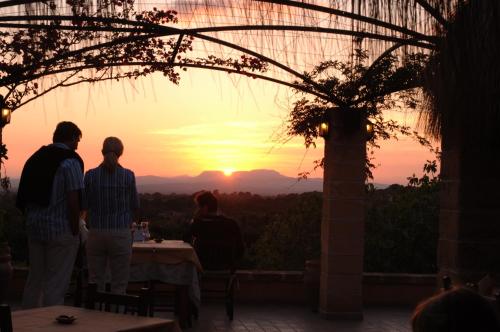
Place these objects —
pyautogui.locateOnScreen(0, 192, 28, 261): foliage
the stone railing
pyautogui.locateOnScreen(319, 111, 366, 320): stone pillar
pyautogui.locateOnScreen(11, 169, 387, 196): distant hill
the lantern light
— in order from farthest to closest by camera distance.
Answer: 1. pyautogui.locateOnScreen(0, 192, 28, 261): foliage
2. pyautogui.locateOnScreen(11, 169, 387, 196): distant hill
3. the stone railing
4. pyautogui.locateOnScreen(319, 111, 366, 320): stone pillar
5. the lantern light

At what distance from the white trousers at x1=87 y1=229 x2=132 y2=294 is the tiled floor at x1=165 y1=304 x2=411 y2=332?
147 centimetres

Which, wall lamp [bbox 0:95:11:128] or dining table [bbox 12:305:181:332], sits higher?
wall lamp [bbox 0:95:11:128]

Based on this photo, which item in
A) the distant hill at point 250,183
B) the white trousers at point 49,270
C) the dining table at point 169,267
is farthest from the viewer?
the distant hill at point 250,183

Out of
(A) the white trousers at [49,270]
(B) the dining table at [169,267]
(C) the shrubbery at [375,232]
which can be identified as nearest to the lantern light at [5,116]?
(B) the dining table at [169,267]

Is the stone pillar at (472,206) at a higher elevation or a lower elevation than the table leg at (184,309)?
higher

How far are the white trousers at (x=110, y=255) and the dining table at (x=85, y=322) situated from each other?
312 centimetres

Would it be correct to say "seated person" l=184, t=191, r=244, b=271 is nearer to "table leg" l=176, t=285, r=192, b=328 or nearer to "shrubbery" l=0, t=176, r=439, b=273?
"table leg" l=176, t=285, r=192, b=328

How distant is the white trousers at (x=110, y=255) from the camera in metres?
7.58

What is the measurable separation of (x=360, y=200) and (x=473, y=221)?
4.66 metres

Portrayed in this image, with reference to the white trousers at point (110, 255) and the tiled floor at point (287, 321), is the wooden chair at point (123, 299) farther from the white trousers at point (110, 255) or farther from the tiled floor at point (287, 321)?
the tiled floor at point (287, 321)

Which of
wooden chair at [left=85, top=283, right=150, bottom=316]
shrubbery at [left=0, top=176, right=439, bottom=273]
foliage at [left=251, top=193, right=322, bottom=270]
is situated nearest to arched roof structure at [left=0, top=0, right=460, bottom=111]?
wooden chair at [left=85, top=283, right=150, bottom=316]

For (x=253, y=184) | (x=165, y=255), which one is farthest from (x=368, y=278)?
(x=253, y=184)

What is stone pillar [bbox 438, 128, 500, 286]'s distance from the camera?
5.19 m

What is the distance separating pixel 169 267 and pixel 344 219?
7.07ft
